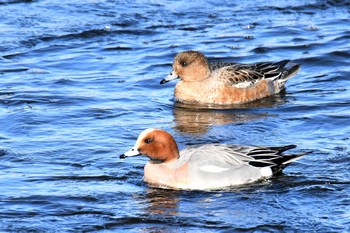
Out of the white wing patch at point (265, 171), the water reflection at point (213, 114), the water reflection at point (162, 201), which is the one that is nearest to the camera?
the water reflection at point (162, 201)

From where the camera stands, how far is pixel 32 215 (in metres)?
7.73

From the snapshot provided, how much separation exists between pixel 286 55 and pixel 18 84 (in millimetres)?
3760

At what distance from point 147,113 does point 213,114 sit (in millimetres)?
755

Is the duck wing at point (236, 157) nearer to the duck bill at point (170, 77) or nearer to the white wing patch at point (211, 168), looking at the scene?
the white wing patch at point (211, 168)

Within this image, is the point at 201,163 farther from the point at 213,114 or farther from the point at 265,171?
the point at 213,114

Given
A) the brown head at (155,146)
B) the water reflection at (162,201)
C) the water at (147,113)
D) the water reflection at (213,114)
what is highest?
the brown head at (155,146)

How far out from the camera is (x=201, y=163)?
8.47 metres

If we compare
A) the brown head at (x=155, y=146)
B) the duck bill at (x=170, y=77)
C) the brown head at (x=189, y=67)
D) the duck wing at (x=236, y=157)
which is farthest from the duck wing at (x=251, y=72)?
the brown head at (x=155, y=146)

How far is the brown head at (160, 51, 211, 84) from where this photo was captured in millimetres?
11992

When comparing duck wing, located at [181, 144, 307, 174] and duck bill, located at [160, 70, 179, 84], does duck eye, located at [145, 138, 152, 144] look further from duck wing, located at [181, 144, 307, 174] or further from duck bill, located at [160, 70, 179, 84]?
duck bill, located at [160, 70, 179, 84]

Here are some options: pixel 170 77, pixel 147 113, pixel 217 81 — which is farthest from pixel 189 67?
pixel 147 113

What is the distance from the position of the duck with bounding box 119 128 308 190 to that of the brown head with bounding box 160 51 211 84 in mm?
3403

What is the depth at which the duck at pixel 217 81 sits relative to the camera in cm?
1188

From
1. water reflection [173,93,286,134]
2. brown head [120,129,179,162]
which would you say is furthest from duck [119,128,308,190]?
water reflection [173,93,286,134]
